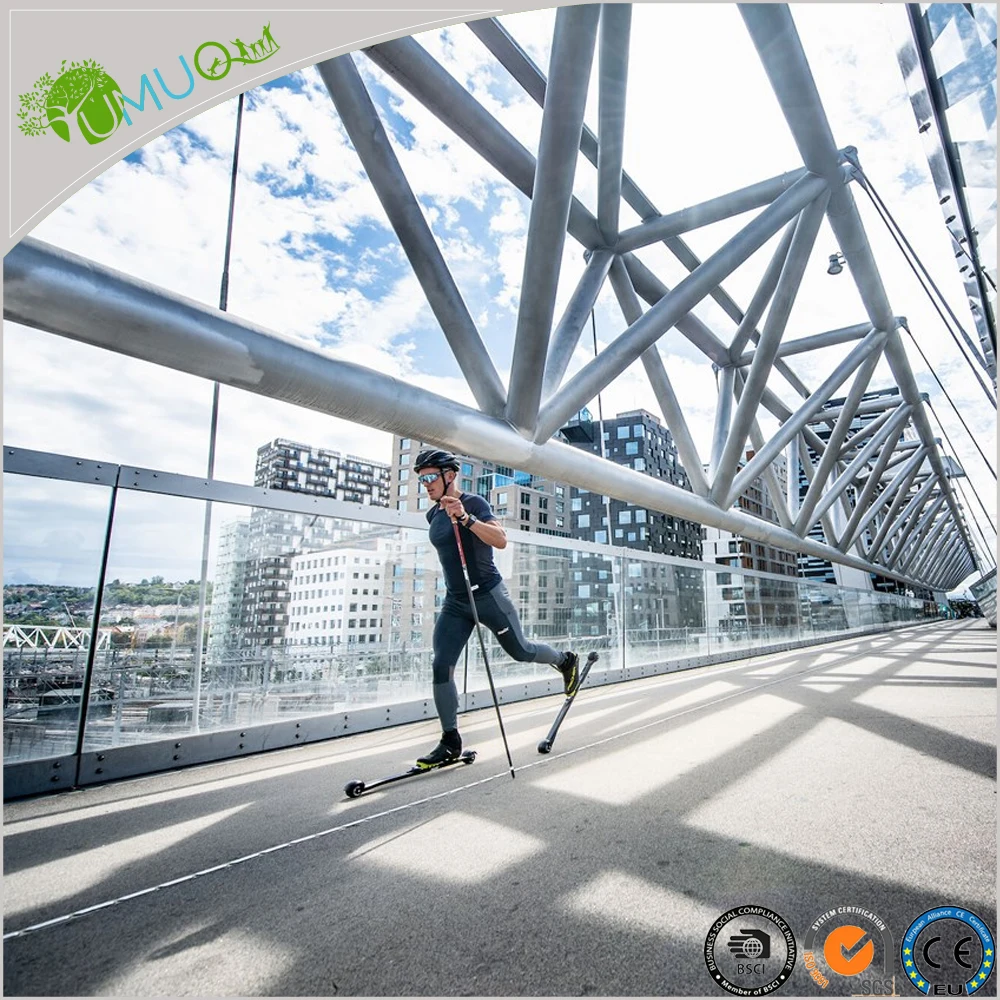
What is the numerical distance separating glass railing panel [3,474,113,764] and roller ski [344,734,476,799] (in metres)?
1.75

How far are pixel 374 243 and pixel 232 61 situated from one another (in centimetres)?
383

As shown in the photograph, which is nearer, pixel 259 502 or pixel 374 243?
pixel 259 502

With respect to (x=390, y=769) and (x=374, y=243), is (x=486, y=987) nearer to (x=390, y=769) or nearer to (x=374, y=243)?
(x=390, y=769)

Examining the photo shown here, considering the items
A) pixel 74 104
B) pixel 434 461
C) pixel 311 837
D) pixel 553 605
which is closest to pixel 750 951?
pixel 311 837

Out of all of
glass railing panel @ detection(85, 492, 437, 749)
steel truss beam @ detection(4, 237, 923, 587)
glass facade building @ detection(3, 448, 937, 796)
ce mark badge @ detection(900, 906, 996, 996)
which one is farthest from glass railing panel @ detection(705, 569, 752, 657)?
ce mark badge @ detection(900, 906, 996, 996)

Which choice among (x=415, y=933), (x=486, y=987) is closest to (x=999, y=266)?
(x=486, y=987)

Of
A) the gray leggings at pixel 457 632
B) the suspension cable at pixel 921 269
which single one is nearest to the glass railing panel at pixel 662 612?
the suspension cable at pixel 921 269

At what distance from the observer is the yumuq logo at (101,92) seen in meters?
2.55

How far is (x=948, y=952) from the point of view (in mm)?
1451

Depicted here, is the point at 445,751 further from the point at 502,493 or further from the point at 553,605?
the point at 502,493

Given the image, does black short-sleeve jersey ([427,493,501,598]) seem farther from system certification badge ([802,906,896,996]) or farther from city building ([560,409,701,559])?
city building ([560,409,701,559])

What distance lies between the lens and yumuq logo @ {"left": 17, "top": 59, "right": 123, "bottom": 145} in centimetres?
253

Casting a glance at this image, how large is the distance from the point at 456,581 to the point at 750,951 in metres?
2.57

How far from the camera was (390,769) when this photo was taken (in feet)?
12.0
